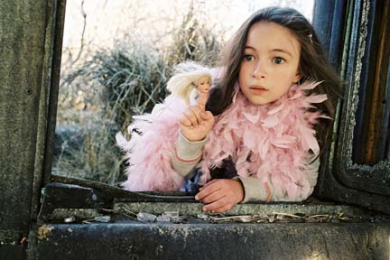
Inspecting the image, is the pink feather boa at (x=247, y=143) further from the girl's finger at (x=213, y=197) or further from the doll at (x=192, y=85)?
the girl's finger at (x=213, y=197)

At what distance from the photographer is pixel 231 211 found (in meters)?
1.28

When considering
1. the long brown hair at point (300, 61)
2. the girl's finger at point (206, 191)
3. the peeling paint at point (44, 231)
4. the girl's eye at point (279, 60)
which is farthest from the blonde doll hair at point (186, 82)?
the peeling paint at point (44, 231)

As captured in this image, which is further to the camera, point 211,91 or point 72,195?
point 211,91

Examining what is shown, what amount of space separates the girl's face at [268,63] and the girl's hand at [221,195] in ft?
1.05

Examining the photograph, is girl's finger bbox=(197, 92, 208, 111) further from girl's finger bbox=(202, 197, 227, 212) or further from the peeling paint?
the peeling paint

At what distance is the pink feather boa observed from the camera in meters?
1.49

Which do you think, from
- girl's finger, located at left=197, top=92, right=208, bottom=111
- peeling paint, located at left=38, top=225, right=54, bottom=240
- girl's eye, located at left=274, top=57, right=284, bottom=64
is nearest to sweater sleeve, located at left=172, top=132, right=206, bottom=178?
girl's finger, located at left=197, top=92, right=208, bottom=111

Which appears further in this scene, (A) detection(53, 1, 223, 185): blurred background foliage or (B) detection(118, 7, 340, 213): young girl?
(A) detection(53, 1, 223, 185): blurred background foliage

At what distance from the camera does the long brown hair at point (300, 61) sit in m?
1.56

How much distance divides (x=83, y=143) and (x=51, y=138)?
307 cm

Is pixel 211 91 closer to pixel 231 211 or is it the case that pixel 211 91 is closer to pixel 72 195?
pixel 231 211

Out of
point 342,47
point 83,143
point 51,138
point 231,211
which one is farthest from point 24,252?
point 83,143

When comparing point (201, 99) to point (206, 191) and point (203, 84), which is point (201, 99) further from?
point (206, 191)

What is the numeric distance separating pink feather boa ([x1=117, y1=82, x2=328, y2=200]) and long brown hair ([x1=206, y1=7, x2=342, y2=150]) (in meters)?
0.04
